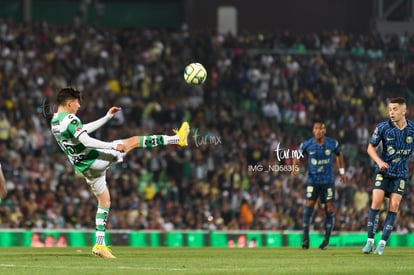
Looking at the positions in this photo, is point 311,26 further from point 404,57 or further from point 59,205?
point 59,205

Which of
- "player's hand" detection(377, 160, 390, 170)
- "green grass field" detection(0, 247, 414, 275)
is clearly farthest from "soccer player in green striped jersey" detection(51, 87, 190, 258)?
"player's hand" detection(377, 160, 390, 170)

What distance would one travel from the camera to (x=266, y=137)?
32281 mm

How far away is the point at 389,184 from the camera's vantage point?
59.0 ft

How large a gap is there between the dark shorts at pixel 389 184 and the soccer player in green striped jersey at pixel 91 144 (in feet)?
11.7

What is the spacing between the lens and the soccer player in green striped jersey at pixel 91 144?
15.5 metres

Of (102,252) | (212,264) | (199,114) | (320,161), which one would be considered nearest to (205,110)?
(199,114)

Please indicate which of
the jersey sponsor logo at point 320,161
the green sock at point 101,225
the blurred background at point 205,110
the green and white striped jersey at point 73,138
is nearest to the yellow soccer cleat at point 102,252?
the green sock at point 101,225

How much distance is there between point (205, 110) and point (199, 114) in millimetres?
356

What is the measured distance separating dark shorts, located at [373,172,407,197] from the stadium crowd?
10.8m

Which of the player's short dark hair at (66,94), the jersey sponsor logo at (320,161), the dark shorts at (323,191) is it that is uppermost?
the player's short dark hair at (66,94)

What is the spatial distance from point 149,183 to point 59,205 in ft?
9.38

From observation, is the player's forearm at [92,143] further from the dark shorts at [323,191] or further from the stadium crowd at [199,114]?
the stadium crowd at [199,114]

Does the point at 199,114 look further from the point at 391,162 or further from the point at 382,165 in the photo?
the point at 382,165

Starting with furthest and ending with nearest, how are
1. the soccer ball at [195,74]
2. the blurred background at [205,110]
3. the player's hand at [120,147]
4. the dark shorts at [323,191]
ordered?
the blurred background at [205,110], the soccer ball at [195,74], the dark shorts at [323,191], the player's hand at [120,147]
